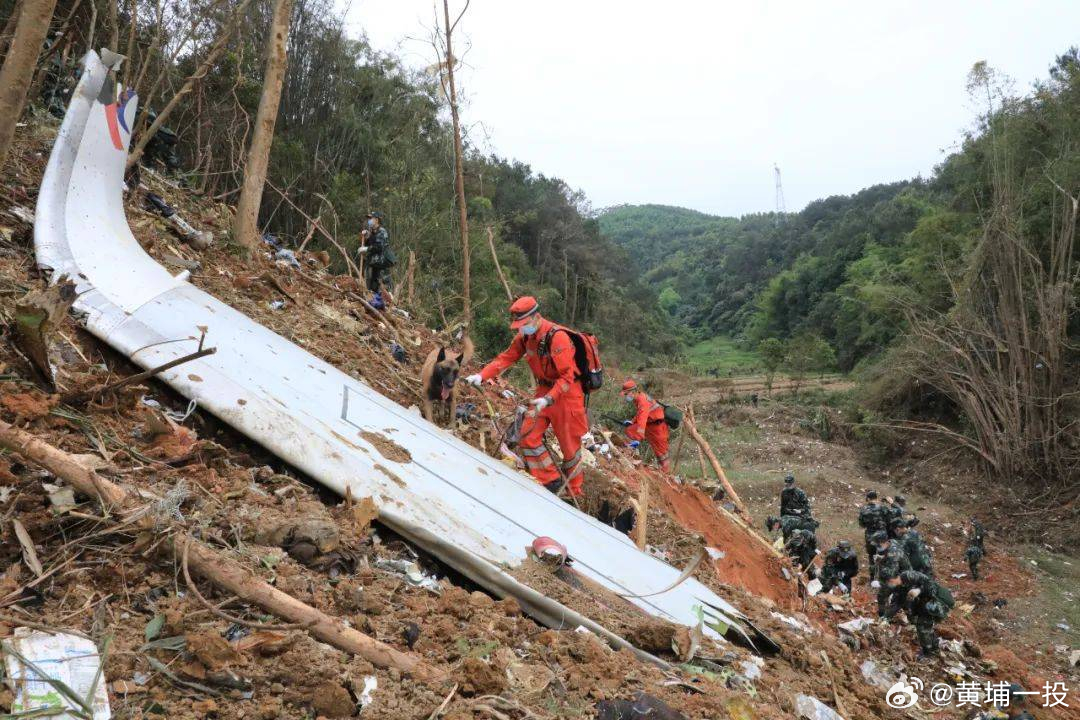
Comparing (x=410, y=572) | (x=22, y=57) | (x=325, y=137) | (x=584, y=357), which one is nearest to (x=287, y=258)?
(x=584, y=357)

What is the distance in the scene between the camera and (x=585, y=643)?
272 centimetres

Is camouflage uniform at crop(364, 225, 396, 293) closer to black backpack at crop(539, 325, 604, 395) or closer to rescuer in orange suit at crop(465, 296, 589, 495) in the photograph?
rescuer in orange suit at crop(465, 296, 589, 495)

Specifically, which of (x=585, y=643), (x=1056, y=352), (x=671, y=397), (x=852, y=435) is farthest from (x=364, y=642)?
(x=671, y=397)

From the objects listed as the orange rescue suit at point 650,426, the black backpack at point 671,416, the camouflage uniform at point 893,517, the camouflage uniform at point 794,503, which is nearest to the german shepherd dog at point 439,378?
the orange rescue suit at point 650,426

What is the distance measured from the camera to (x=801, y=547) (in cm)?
796

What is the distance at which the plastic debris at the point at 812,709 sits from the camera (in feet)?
10.0

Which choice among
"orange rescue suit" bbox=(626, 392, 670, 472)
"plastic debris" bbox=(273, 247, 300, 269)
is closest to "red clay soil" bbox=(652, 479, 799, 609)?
"orange rescue suit" bbox=(626, 392, 670, 472)

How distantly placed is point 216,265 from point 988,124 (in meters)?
14.3

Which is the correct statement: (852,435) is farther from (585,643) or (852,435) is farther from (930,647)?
(585,643)

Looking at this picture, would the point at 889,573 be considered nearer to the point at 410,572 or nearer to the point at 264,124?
the point at 410,572

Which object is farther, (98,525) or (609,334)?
(609,334)

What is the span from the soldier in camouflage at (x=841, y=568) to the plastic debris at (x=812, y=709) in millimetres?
4670

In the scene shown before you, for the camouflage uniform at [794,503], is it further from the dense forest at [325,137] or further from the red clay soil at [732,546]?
the dense forest at [325,137]

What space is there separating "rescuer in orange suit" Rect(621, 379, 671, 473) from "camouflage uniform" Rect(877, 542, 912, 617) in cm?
296
